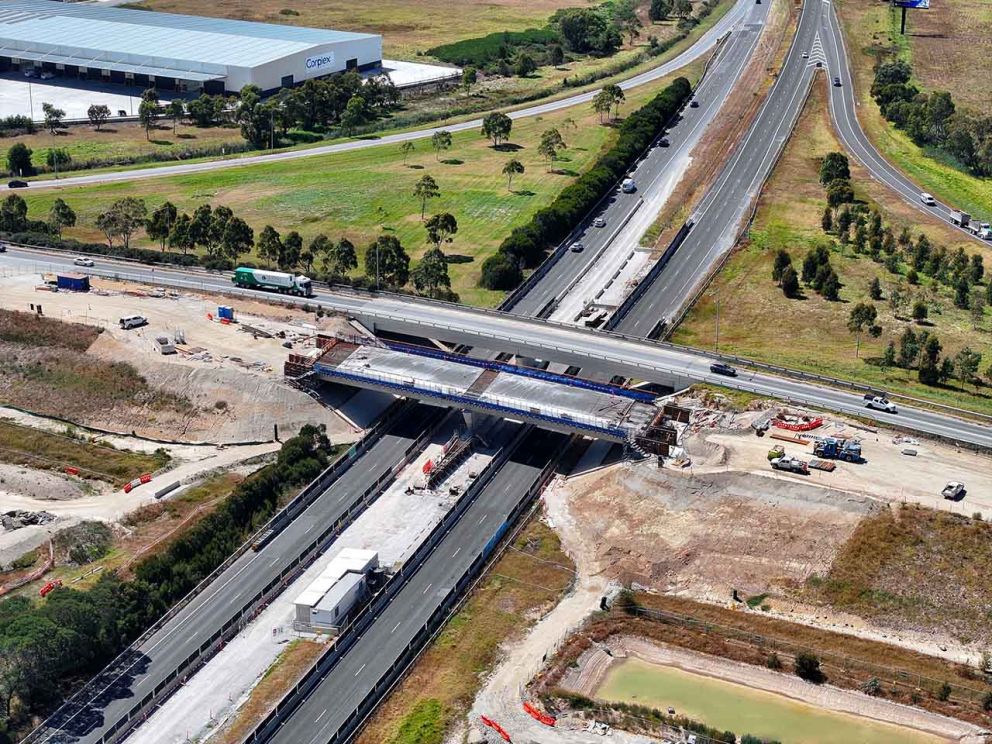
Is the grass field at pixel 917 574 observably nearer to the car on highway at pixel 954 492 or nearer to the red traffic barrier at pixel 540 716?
the car on highway at pixel 954 492

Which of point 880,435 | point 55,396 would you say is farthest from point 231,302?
point 880,435

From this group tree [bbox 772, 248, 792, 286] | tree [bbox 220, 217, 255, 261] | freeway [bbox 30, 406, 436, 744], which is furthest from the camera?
tree [bbox 772, 248, 792, 286]

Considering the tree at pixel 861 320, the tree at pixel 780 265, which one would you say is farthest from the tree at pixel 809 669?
the tree at pixel 780 265

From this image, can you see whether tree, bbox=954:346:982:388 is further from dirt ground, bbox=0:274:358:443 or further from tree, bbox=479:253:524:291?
dirt ground, bbox=0:274:358:443

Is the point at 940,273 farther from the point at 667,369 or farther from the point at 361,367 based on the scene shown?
the point at 361,367

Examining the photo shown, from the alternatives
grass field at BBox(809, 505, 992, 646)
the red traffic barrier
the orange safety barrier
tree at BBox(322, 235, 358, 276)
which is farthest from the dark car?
the orange safety barrier

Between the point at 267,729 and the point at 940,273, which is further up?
the point at 940,273
